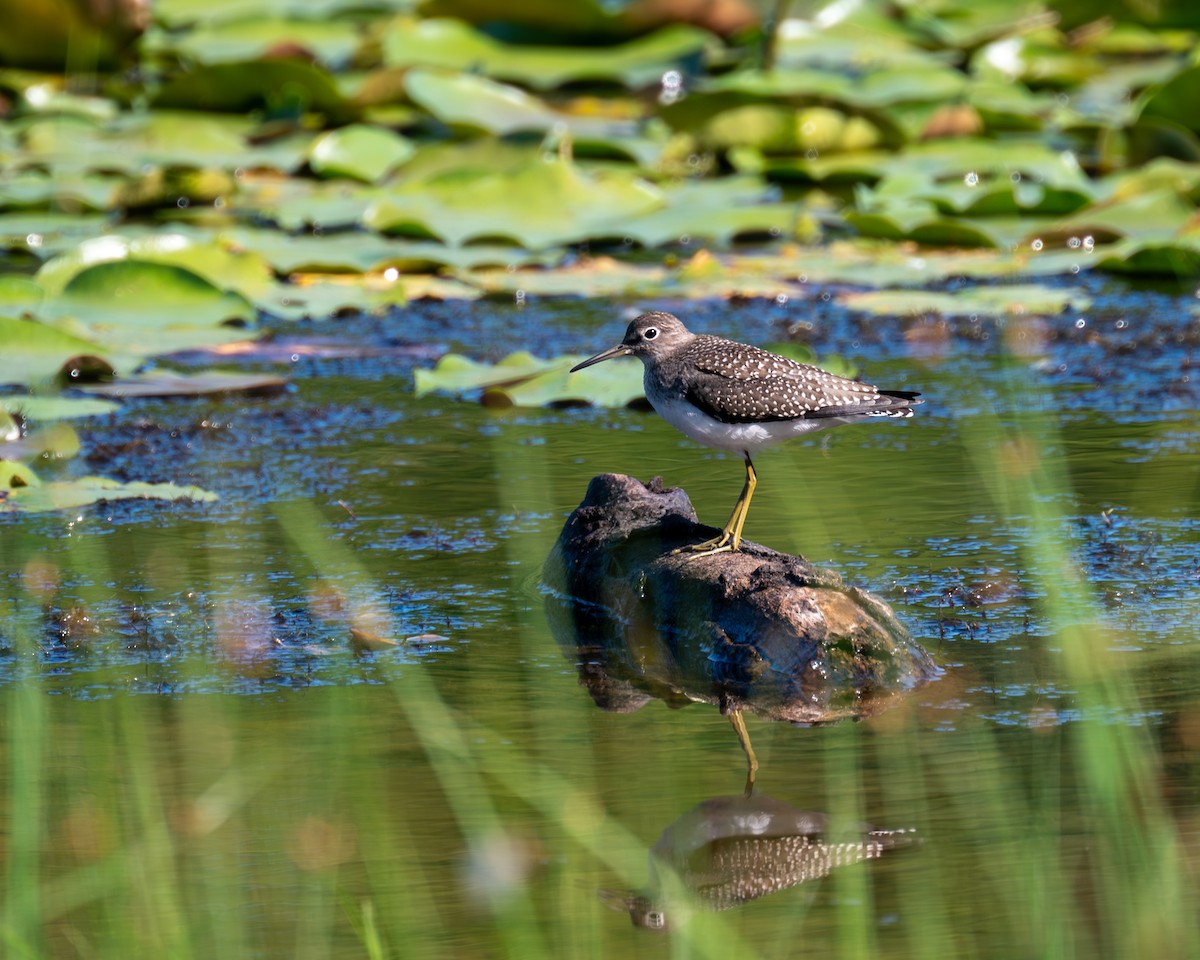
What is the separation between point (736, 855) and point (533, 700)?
1.02 m

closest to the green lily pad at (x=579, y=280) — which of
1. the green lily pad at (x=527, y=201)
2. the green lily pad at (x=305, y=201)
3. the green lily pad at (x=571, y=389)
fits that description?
the green lily pad at (x=527, y=201)

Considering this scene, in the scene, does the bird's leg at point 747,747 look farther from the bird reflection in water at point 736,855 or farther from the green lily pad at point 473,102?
the green lily pad at point 473,102

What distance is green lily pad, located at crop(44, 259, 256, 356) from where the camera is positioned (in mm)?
8297

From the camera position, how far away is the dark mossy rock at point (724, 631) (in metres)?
4.89

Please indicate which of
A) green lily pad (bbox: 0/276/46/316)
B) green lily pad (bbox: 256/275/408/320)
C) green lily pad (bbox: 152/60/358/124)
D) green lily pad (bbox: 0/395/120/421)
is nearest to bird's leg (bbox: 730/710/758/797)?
green lily pad (bbox: 0/395/120/421)

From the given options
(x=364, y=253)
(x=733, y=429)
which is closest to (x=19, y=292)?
(x=364, y=253)

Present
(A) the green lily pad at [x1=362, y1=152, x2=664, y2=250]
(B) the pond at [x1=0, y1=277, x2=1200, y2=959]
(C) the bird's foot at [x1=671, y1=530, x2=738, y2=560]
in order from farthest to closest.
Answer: (A) the green lily pad at [x1=362, y1=152, x2=664, y2=250], (C) the bird's foot at [x1=671, y1=530, x2=738, y2=560], (B) the pond at [x1=0, y1=277, x2=1200, y2=959]

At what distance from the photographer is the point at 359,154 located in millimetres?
10828

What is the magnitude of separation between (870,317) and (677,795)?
555 cm

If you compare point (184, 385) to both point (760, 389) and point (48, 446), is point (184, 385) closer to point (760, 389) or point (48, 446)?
point (48, 446)

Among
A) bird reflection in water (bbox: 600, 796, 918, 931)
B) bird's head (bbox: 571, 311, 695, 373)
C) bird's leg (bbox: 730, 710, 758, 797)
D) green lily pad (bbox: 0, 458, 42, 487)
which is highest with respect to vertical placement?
bird's head (bbox: 571, 311, 695, 373)

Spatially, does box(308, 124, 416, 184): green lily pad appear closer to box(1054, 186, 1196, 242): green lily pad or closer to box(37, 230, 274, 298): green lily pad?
box(37, 230, 274, 298): green lily pad

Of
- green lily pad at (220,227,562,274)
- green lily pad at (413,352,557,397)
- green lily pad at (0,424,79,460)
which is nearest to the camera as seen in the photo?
green lily pad at (0,424,79,460)

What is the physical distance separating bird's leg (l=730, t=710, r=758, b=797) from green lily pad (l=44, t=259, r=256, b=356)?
13.7 feet
